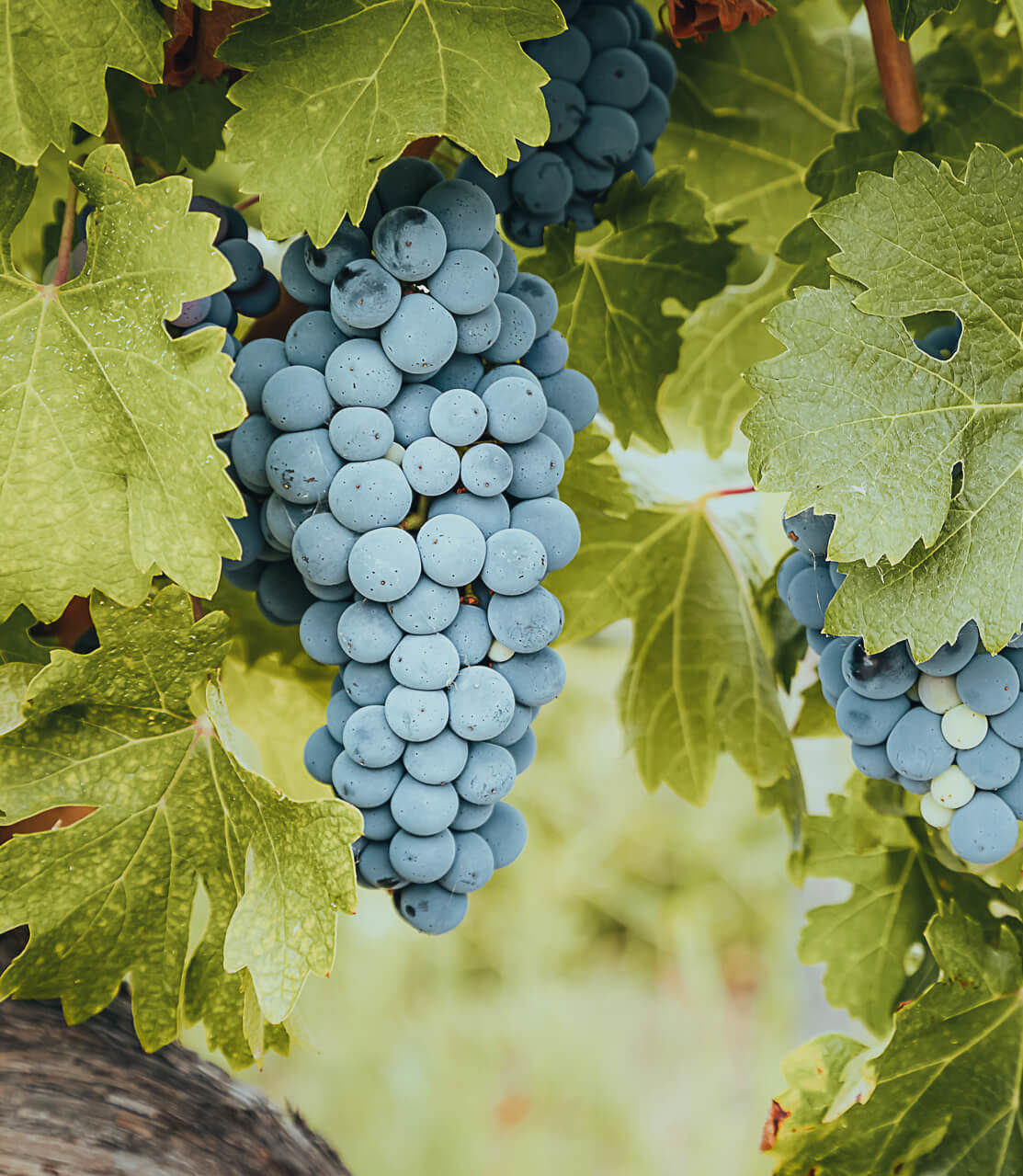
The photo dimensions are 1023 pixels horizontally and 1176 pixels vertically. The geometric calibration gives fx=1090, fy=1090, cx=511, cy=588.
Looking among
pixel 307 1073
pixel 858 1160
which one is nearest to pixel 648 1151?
pixel 307 1073

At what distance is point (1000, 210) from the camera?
1.54ft

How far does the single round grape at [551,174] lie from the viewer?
0.59 meters

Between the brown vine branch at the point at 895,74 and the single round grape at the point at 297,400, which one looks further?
the brown vine branch at the point at 895,74

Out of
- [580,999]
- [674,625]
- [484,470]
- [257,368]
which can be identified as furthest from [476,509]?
[580,999]

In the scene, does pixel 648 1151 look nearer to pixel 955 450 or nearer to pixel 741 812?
pixel 741 812

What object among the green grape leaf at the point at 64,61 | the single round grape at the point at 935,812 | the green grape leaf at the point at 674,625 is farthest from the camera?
the green grape leaf at the point at 674,625

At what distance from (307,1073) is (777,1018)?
1.37 m

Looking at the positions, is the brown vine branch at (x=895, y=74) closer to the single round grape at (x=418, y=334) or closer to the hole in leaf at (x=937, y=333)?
the hole in leaf at (x=937, y=333)

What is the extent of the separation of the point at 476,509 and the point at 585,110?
26cm

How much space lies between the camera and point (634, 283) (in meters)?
0.66

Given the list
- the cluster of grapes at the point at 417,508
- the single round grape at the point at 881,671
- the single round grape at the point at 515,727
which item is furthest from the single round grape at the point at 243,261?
the single round grape at the point at 881,671

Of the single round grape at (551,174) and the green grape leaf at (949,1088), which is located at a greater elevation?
the single round grape at (551,174)

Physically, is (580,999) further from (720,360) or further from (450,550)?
(450,550)

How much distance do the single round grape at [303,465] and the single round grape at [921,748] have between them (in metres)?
0.29
